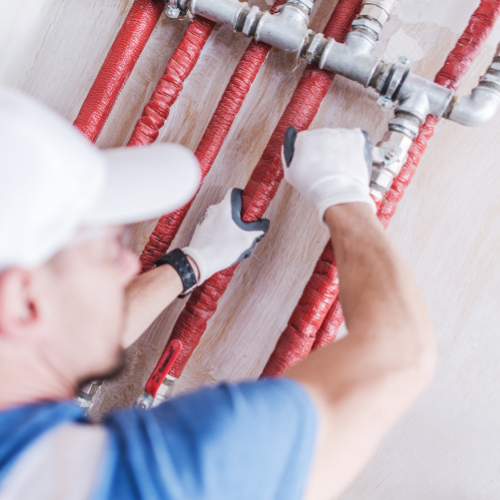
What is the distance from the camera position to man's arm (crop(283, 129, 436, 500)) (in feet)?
1.78

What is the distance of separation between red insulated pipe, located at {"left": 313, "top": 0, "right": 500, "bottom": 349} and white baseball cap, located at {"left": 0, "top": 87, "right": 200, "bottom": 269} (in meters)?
0.48

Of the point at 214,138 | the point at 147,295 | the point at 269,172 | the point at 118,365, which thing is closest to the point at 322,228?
the point at 269,172

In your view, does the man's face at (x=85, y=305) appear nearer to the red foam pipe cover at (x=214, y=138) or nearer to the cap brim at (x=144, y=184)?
the cap brim at (x=144, y=184)

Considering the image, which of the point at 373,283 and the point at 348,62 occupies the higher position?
the point at 348,62

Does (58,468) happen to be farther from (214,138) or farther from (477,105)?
(477,105)

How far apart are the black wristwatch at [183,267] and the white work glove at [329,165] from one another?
1.05 ft

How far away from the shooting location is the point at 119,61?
959 millimetres

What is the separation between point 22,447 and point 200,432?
21 centimetres

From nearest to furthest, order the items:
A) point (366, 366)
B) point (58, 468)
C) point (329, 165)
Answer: point (58, 468)
point (366, 366)
point (329, 165)

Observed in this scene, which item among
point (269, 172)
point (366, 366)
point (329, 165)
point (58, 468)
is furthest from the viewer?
point (269, 172)

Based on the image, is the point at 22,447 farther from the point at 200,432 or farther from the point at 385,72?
the point at 385,72

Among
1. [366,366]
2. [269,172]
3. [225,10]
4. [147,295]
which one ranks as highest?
[225,10]

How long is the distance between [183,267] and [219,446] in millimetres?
526

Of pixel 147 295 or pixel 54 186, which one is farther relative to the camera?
pixel 147 295
